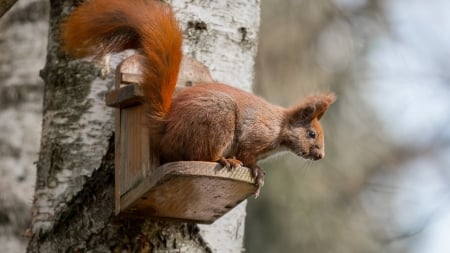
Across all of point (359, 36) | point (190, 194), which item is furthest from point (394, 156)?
point (190, 194)

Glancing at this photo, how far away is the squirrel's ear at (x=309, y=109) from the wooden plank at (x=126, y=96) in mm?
338

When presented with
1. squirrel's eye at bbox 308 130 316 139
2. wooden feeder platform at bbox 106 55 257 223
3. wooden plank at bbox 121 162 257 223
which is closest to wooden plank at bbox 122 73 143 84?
wooden feeder platform at bbox 106 55 257 223

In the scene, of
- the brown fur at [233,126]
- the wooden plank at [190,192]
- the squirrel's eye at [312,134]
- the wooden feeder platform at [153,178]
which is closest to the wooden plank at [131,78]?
the wooden feeder platform at [153,178]

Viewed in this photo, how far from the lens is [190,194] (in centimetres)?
212

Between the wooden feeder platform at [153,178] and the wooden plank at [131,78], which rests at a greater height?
the wooden plank at [131,78]

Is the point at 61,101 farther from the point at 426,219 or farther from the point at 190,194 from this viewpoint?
the point at 426,219

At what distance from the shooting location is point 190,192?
6.92ft

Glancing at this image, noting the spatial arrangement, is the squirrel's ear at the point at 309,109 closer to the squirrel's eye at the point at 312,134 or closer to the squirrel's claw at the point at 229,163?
the squirrel's eye at the point at 312,134

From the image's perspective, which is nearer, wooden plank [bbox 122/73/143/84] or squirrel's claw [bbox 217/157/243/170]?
squirrel's claw [bbox 217/157/243/170]

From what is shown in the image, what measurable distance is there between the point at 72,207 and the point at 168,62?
1.39 ft

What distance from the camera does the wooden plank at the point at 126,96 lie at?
2172mm

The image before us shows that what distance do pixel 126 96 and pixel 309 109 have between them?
0.40 meters

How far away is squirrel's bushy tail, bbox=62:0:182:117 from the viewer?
6.97 feet

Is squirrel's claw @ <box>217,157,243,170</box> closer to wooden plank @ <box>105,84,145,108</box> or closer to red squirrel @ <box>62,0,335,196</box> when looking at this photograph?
red squirrel @ <box>62,0,335,196</box>
